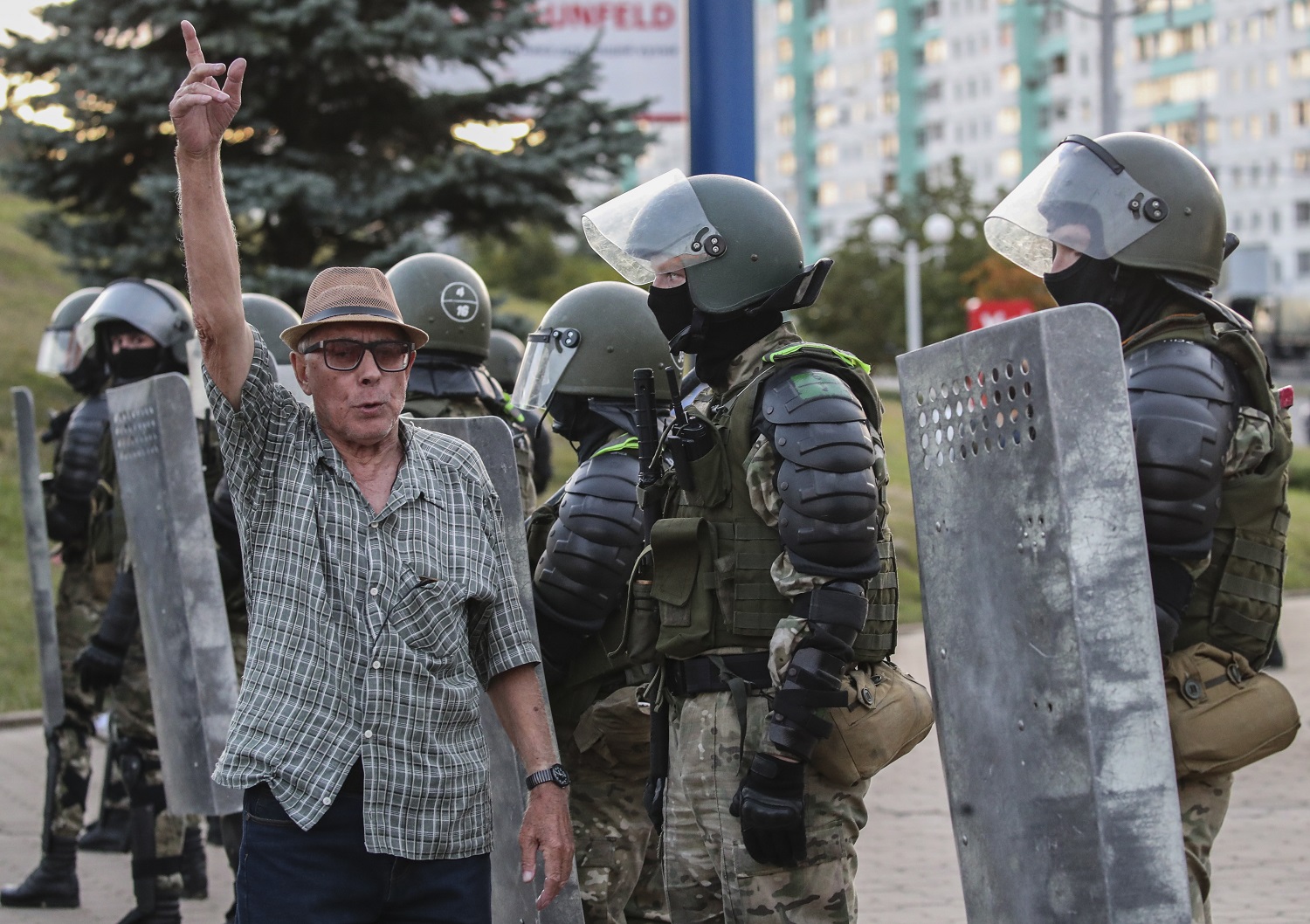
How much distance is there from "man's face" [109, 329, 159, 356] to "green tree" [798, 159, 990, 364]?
36101 millimetres

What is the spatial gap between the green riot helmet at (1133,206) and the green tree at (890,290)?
1495 inches

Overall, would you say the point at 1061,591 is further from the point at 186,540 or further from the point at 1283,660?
the point at 1283,660

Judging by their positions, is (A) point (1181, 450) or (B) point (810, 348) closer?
(A) point (1181, 450)

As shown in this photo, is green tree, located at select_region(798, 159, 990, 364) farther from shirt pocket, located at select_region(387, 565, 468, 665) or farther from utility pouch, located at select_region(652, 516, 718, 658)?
shirt pocket, located at select_region(387, 565, 468, 665)

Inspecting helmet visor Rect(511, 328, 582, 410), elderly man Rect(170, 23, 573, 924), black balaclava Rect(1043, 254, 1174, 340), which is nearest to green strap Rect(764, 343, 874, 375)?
black balaclava Rect(1043, 254, 1174, 340)

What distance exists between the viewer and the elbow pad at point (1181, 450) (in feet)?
11.7

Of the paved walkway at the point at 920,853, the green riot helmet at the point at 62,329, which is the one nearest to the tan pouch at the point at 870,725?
the paved walkway at the point at 920,853

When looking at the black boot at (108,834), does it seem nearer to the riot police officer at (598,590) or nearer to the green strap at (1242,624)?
the riot police officer at (598,590)

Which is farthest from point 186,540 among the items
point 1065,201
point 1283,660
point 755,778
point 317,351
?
point 1283,660

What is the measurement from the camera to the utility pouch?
3.98 metres

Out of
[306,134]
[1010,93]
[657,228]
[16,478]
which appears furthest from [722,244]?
[1010,93]

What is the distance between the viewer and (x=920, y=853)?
7.70m

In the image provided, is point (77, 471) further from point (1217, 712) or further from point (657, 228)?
point (1217, 712)

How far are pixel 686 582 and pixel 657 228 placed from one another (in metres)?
0.91
